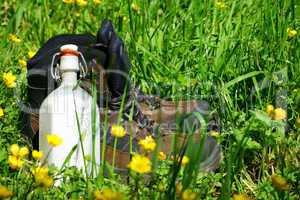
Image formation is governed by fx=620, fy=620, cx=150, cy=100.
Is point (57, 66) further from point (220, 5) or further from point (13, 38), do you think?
point (220, 5)

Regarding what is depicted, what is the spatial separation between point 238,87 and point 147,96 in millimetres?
372

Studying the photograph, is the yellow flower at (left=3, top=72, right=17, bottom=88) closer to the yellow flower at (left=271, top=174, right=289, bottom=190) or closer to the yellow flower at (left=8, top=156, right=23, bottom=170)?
the yellow flower at (left=8, top=156, right=23, bottom=170)

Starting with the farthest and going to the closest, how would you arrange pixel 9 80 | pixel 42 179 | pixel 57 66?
pixel 9 80, pixel 57 66, pixel 42 179

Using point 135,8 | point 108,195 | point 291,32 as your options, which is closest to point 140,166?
point 108,195

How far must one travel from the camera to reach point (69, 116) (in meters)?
1.99

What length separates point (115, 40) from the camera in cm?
220

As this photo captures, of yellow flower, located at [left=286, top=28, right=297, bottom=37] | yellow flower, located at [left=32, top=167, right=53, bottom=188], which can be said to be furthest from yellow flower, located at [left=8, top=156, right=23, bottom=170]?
yellow flower, located at [left=286, top=28, right=297, bottom=37]

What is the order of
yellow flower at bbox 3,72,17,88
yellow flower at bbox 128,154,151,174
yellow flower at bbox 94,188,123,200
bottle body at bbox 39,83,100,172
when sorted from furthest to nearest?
yellow flower at bbox 3,72,17,88 < bottle body at bbox 39,83,100,172 < yellow flower at bbox 128,154,151,174 < yellow flower at bbox 94,188,123,200

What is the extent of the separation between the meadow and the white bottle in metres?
0.08

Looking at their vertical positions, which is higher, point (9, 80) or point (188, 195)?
point (9, 80)

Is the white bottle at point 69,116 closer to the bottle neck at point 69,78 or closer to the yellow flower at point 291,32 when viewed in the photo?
the bottle neck at point 69,78

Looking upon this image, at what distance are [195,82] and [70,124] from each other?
74cm

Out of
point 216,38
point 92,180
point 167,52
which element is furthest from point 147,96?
point 92,180

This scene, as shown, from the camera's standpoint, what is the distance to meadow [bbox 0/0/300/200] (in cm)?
178
